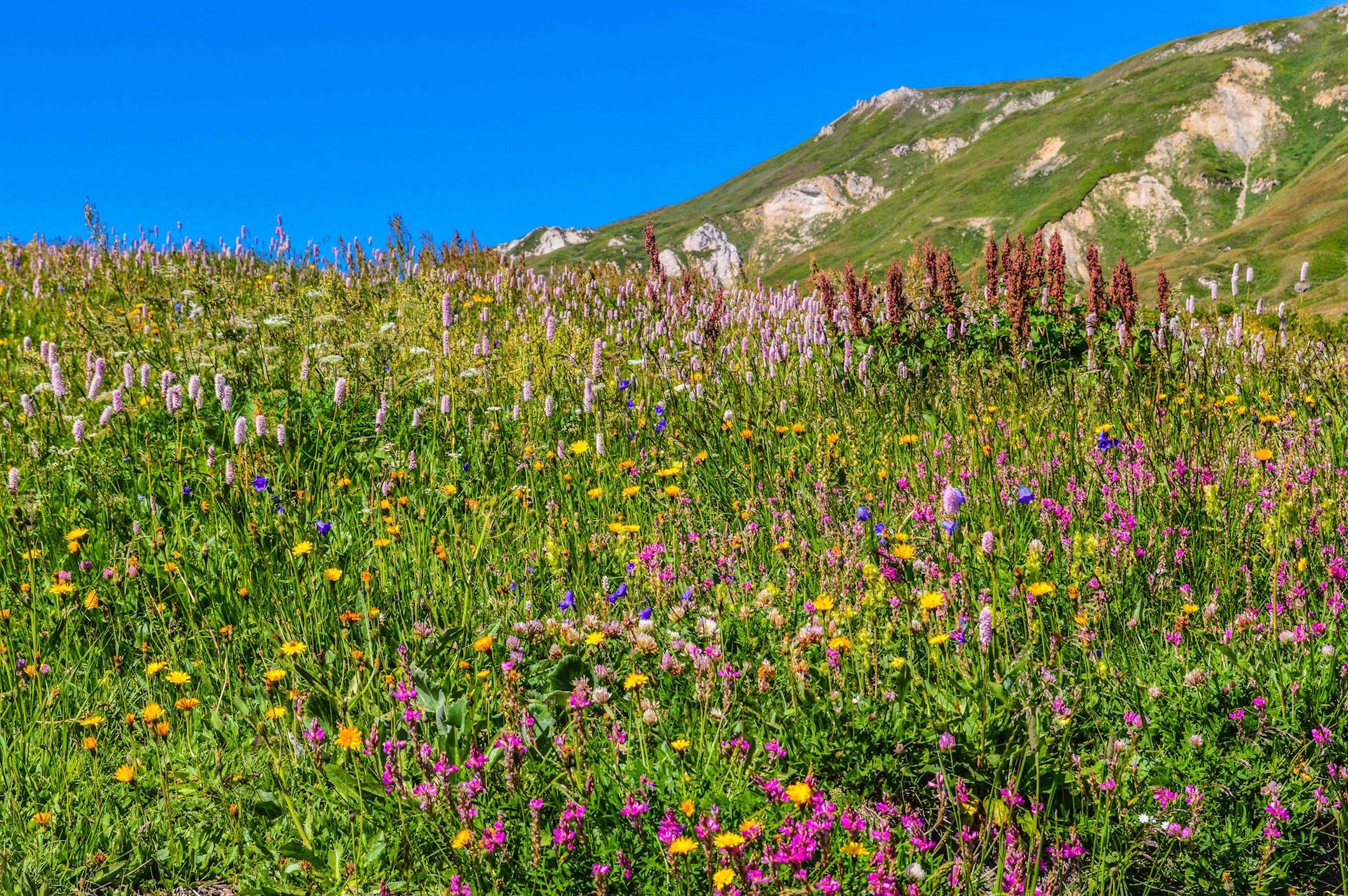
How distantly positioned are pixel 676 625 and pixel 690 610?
0.21 metres

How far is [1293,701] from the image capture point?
237 cm

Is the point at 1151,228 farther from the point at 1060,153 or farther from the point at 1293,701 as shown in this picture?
the point at 1293,701

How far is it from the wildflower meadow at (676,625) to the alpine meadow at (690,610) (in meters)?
0.02

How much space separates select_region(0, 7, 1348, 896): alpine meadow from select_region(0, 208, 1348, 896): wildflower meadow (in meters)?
0.02

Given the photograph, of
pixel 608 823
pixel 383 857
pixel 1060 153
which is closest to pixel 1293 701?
pixel 608 823

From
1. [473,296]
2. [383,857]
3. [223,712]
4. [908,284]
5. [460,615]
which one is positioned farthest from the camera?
[473,296]

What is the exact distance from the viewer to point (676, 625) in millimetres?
2971

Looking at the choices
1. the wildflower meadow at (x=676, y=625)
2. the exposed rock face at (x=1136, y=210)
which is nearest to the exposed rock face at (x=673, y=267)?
the wildflower meadow at (x=676, y=625)

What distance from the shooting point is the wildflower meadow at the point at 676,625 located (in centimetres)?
216

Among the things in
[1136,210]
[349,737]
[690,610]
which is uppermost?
[1136,210]

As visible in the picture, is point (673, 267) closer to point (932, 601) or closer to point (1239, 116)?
point (932, 601)

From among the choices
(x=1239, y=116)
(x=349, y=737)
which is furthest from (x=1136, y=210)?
(x=349, y=737)

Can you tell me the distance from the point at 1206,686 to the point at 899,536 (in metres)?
1.11

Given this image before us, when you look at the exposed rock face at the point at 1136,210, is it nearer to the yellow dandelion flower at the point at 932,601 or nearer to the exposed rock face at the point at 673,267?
the exposed rock face at the point at 673,267
